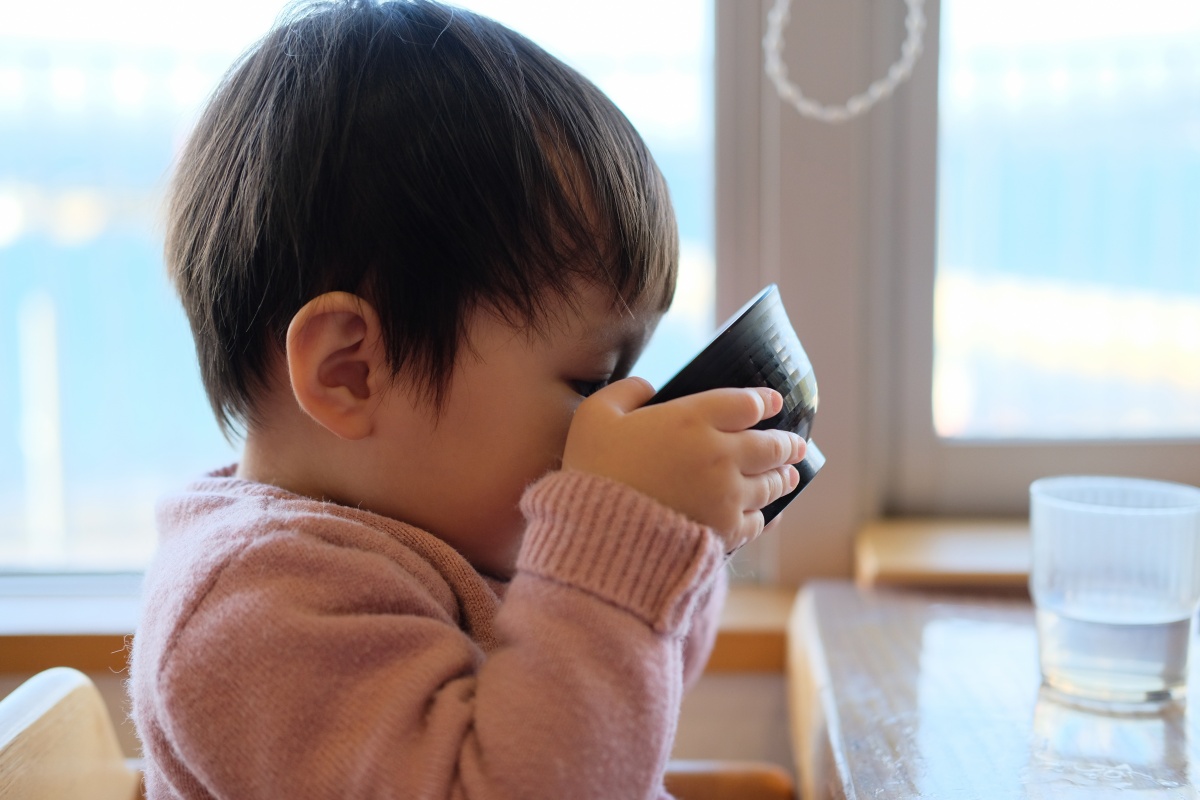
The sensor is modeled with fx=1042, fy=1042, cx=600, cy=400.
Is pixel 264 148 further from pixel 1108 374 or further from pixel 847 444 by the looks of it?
pixel 1108 374

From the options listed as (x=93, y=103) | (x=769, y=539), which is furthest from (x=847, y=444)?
(x=93, y=103)

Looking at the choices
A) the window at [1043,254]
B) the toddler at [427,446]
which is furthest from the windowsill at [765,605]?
the toddler at [427,446]

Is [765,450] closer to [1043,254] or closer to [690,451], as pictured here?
[690,451]

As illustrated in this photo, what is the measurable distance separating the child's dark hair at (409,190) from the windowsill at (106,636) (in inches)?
18.8

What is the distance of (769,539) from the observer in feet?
3.67

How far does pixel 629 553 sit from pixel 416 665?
0.12 metres

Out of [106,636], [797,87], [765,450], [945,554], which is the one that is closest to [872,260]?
[797,87]

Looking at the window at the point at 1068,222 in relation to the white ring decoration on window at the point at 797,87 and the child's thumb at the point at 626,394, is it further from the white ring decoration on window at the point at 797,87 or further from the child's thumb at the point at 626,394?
the child's thumb at the point at 626,394

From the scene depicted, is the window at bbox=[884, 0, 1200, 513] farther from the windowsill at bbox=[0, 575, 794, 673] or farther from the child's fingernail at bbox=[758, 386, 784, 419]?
the child's fingernail at bbox=[758, 386, 784, 419]

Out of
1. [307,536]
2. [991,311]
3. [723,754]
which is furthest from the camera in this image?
[991,311]

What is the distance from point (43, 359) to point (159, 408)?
14cm

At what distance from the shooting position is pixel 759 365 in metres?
0.57

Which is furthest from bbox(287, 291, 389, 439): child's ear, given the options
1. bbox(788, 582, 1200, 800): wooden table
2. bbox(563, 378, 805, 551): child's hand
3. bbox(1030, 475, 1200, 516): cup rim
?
bbox(1030, 475, 1200, 516): cup rim

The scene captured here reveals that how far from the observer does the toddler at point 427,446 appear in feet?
1.63
